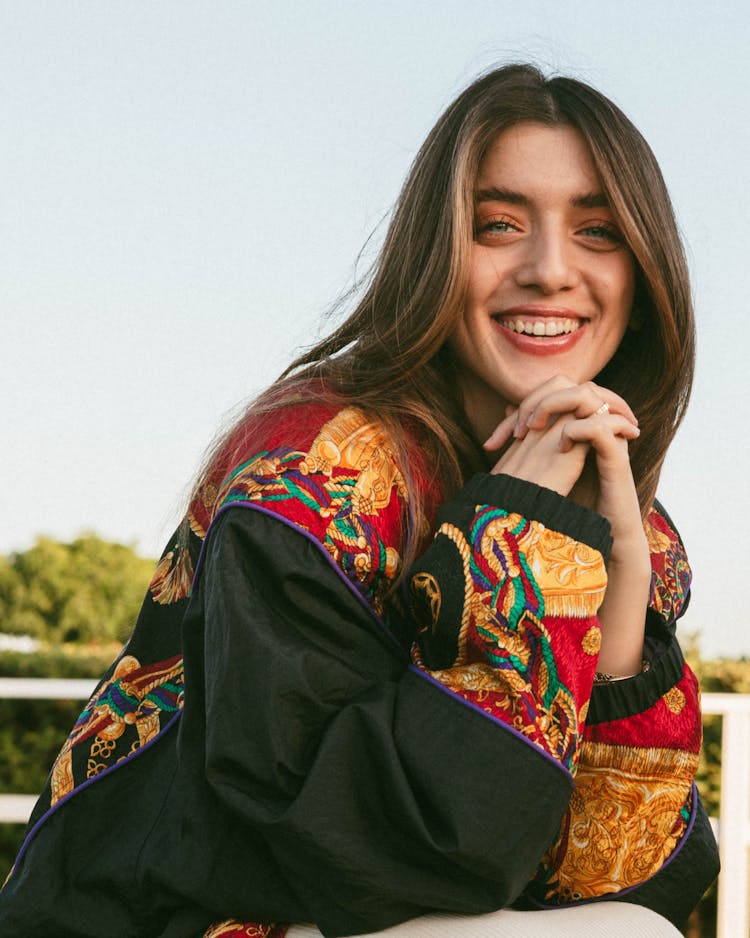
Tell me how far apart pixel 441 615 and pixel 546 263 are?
0.65m

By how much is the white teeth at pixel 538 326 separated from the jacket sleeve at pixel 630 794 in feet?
1.79

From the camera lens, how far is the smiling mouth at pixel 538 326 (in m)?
2.09

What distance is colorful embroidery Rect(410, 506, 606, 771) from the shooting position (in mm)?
1665

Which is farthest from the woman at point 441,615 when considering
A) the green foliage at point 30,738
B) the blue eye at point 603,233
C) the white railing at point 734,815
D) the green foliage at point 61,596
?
the green foliage at point 61,596

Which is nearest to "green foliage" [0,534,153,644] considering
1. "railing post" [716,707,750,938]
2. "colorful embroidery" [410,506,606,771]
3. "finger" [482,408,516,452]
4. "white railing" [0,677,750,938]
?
Answer: "white railing" [0,677,750,938]

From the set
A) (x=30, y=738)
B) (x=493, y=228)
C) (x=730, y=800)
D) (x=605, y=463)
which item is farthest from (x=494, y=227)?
(x=30, y=738)

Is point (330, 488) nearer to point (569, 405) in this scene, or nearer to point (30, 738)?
point (569, 405)

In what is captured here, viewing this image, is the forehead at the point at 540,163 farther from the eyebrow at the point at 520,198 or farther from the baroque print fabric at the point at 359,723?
the baroque print fabric at the point at 359,723

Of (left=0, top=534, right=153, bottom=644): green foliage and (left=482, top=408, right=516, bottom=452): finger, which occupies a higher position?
(left=482, top=408, right=516, bottom=452): finger

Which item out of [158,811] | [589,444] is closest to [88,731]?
[158,811]

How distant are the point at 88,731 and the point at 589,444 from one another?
2.86 ft

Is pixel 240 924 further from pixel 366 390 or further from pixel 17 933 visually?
pixel 366 390

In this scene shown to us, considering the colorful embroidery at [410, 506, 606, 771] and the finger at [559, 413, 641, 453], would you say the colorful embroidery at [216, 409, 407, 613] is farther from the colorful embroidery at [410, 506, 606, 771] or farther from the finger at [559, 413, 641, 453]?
the finger at [559, 413, 641, 453]

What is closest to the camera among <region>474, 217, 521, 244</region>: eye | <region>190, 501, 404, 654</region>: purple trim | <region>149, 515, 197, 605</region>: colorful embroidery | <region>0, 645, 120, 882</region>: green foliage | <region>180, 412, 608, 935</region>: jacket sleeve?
<region>180, 412, 608, 935</region>: jacket sleeve
